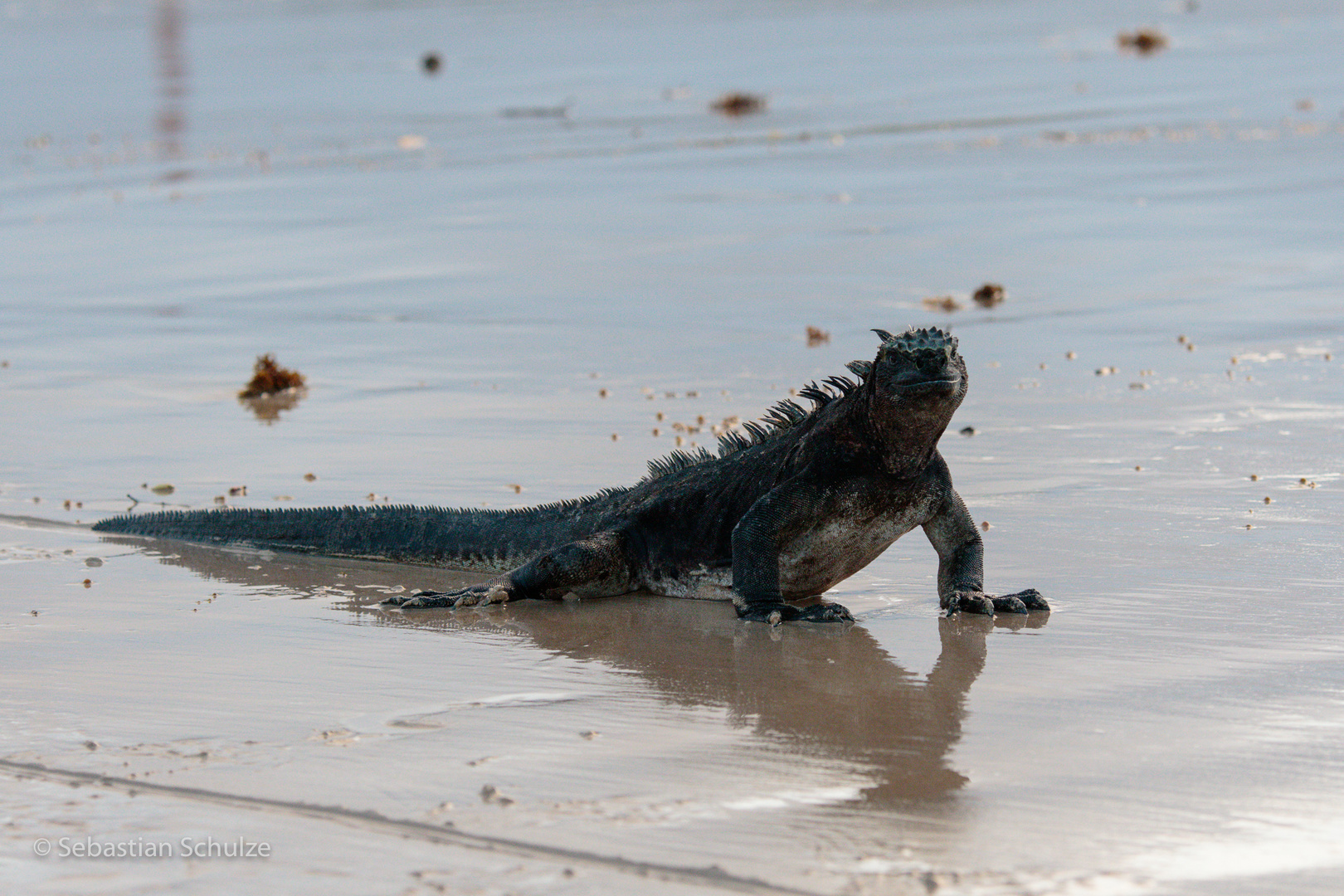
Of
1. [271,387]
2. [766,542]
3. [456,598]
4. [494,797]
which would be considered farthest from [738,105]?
[494,797]

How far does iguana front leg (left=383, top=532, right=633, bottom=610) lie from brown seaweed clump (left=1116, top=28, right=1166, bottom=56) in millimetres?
25922

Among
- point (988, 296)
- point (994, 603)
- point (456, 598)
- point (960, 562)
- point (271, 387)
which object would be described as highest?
point (988, 296)

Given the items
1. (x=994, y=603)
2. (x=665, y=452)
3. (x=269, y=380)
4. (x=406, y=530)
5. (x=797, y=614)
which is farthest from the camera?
(x=269, y=380)

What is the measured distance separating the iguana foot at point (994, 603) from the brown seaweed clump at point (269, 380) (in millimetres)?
5719

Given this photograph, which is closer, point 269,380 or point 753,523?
point 753,523

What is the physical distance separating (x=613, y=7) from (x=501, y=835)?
49654 mm

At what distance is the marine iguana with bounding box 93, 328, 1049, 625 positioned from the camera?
6.53m

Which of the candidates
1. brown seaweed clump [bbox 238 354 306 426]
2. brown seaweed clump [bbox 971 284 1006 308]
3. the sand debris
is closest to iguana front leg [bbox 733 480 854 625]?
the sand debris

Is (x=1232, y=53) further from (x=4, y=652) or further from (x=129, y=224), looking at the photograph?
(x=4, y=652)

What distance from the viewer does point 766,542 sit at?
6770 mm

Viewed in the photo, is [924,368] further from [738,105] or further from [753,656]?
[738,105]

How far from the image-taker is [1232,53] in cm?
2930

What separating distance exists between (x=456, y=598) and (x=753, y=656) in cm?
145

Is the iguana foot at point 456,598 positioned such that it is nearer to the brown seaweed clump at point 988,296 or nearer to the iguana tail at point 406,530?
the iguana tail at point 406,530
